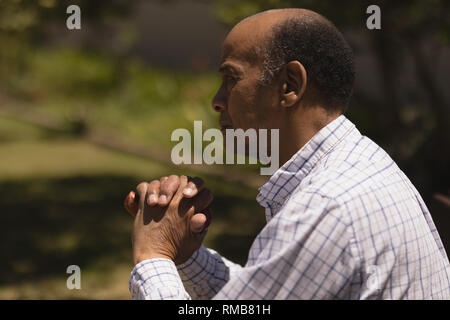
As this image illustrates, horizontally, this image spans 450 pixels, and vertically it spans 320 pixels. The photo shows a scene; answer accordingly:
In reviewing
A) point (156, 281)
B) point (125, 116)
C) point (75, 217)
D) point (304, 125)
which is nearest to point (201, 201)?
point (156, 281)

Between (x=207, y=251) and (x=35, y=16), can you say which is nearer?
(x=207, y=251)

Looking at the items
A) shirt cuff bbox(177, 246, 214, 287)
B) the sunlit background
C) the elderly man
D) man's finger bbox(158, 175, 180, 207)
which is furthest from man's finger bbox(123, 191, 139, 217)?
the sunlit background

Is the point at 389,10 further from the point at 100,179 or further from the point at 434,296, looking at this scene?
the point at 100,179

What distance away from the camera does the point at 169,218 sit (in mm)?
1913

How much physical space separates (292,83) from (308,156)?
0.78 ft

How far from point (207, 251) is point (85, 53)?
13085 mm

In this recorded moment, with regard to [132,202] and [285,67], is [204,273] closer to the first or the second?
[132,202]

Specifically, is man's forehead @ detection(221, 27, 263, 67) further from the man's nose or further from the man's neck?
the man's neck

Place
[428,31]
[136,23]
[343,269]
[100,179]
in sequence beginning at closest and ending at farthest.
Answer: [343,269] < [428,31] < [100,179] < [136,23]

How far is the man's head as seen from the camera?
1855 mm

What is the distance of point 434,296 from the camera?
1.79 m

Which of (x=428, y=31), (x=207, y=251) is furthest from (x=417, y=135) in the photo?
(x=207, y=251)

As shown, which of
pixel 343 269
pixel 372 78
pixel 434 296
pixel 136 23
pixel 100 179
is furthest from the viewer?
pixel 136 23

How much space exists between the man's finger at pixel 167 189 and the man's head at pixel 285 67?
12.1 inches
